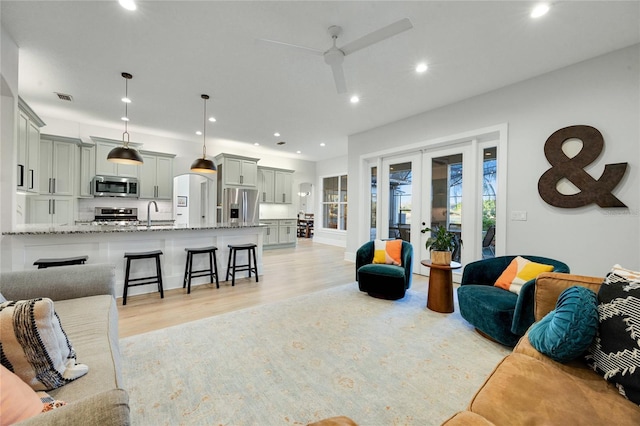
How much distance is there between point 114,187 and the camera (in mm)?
5535

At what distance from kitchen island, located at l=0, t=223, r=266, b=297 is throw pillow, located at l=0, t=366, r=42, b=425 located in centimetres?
288

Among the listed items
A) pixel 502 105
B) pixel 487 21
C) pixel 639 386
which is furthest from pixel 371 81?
pixel 639 386

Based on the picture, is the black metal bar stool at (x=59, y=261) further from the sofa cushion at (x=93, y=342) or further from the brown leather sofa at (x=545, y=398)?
the brown leather sofa at (x=545, y=398)

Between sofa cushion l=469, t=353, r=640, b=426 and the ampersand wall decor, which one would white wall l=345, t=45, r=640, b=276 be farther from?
sofa cushion l=469, t=353, r=640, b=426

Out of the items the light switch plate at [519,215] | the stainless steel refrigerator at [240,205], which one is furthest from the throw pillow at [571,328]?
the stainless steel refrigerator at [240,205]

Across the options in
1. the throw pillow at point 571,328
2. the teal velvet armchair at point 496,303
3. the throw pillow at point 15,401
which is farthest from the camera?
the teal velvet armchair at point 496,303

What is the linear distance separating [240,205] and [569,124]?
650 cm

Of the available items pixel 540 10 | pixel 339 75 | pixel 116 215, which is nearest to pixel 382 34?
pixel 339 75

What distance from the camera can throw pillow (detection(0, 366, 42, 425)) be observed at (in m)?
0.70

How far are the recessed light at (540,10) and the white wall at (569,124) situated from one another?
52.2 inches

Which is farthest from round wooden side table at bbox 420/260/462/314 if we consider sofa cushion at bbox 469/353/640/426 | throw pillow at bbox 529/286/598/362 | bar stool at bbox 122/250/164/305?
bar stool at bbox 122/250/164/305

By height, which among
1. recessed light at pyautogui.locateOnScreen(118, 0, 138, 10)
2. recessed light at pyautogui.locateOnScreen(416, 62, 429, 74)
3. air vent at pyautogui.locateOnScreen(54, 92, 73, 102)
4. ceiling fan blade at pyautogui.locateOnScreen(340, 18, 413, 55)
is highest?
air vent at pyautogui.locateOnScreen(54, 92, 73, 102)

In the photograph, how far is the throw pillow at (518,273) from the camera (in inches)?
94.9

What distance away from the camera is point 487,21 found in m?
2.41
